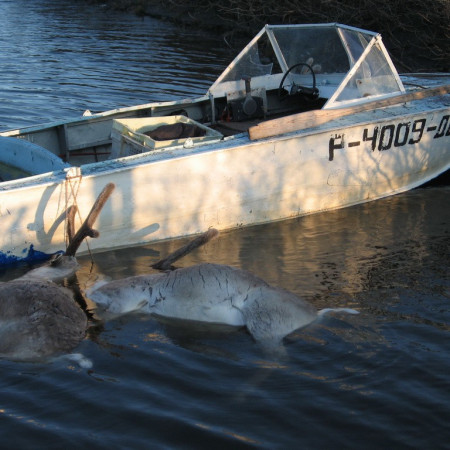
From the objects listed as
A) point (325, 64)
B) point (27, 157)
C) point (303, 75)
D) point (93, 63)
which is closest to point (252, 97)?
point (303, 75)

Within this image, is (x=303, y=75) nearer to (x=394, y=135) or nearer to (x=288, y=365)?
(x=394, y=135)

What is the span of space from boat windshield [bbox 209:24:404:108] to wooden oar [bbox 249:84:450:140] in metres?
0.17

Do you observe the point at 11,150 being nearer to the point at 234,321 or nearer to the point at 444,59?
the point at 234,321

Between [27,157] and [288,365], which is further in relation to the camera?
[27,157]

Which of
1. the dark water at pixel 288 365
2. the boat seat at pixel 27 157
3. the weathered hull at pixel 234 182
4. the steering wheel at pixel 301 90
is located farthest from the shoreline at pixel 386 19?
the boat seat at pixel 27 157

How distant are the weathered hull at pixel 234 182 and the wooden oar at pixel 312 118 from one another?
96mm

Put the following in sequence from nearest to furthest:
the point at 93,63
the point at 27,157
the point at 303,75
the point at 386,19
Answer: the point at 27,157, the point at 303,75, the point at 386,19, the point at 93,63

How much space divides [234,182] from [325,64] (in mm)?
3209

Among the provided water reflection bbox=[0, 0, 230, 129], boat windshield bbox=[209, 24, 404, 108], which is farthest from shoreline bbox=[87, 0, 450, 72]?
boat windshield bbox=[209, 24, 404, 108]

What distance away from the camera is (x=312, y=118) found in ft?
28.9

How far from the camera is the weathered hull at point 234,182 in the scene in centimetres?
761

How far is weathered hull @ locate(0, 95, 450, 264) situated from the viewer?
7.61 metres

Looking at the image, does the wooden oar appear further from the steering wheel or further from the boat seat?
the boat seat

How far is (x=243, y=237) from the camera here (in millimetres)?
8680
